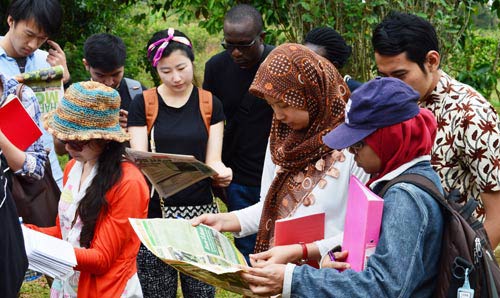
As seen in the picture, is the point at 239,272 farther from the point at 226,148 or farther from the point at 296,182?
the point at 226,148

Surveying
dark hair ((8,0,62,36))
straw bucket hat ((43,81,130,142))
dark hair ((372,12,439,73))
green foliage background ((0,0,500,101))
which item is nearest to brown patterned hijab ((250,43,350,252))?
dark hair ((372,12,439,73))

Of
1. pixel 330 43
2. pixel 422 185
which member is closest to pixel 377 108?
pixel 422 185

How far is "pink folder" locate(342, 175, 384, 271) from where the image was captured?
82.3 inches

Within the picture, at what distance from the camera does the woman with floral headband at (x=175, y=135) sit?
3.95 m

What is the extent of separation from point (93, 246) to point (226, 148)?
1565 millimetres

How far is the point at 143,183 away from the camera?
10.0ft

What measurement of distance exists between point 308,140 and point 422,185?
0.80 meters

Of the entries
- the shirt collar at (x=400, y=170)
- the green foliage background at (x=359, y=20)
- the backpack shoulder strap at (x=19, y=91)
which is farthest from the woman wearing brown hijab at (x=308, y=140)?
the green foliage background at (x=359, y=20)

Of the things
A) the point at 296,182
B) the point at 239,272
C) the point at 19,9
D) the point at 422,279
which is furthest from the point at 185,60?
the point at 422,279

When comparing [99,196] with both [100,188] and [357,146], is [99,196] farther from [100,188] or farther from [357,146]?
[357,146]

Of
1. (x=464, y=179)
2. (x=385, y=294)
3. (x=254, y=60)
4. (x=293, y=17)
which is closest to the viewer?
(x=385, y=294)

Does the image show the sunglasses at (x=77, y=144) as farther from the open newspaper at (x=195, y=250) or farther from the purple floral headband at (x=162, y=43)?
the purple floral headband at (x=162, y=43)

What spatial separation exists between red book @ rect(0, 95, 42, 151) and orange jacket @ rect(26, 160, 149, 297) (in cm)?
55

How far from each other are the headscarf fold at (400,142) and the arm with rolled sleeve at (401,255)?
13 cm
